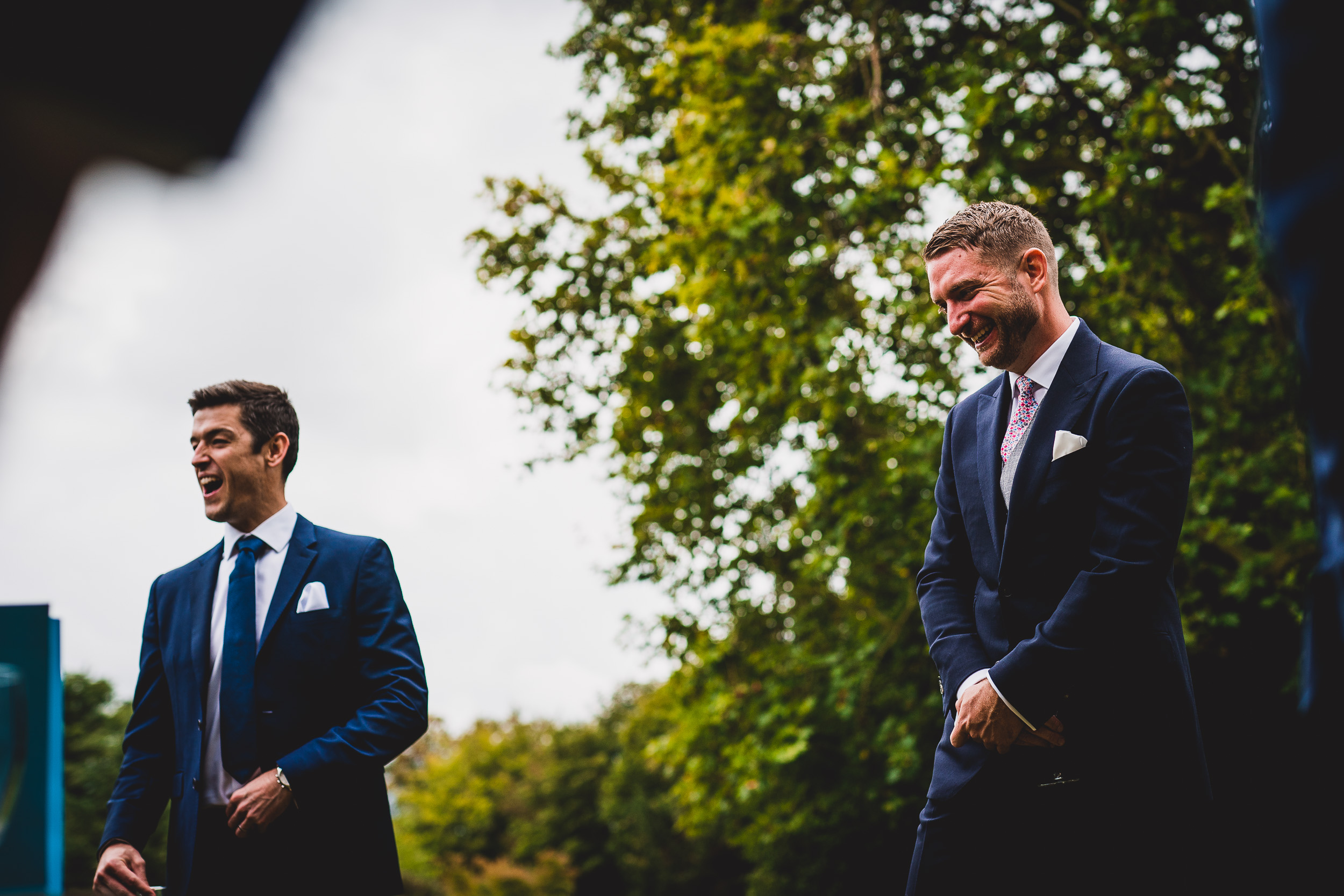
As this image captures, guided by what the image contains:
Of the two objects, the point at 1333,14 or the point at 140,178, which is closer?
the point at 1333,14

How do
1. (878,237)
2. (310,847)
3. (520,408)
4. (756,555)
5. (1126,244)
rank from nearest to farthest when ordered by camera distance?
1. (310,847)
2. (1126,244)
3. (878,237)
4. (756,555)
5. (520,408)

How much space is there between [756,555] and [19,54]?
902cm

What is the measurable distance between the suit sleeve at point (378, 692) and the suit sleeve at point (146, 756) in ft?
1.61

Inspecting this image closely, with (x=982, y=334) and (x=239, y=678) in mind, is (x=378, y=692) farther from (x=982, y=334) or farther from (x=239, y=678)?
(x=982, y=334)

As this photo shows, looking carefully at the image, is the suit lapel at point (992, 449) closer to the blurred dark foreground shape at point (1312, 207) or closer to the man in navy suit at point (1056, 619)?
the man in navy suit at point (1056, 619)

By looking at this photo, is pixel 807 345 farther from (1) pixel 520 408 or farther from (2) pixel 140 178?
(2) pixel 140 178

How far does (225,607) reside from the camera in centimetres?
271

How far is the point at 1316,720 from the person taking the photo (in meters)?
0.84

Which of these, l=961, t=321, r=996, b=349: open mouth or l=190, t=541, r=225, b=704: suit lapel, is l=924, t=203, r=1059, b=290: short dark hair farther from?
l=190, t=541, r=225, b=704: suit lapel

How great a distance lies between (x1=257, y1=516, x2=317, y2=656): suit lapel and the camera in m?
2.67

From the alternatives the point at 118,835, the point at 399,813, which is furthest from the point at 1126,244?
the point at 399,813

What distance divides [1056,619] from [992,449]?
463mm

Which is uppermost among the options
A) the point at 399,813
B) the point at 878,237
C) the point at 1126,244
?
the point at 878,237

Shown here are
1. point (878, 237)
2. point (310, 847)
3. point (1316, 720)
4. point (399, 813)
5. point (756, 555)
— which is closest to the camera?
point (1316, 720)
